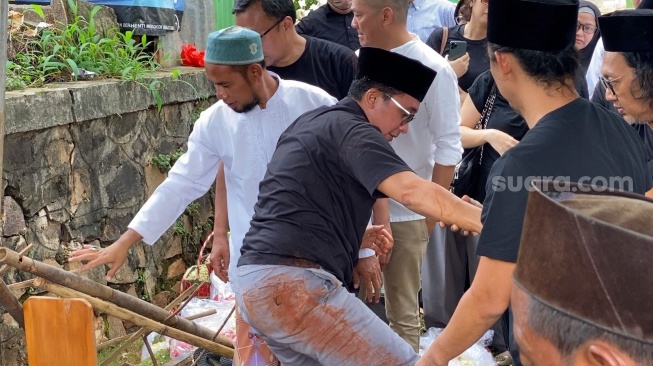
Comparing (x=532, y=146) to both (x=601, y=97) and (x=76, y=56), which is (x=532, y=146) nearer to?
(x=601, y=97)

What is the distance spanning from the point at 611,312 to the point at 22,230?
4001 mm

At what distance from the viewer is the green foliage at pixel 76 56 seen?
5191 millimetres

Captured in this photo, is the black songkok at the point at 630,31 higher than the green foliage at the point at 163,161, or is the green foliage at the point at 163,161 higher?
the black songkok at the point at 630,31

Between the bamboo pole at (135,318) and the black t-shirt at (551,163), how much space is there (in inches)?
59.7

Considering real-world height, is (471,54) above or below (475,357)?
above

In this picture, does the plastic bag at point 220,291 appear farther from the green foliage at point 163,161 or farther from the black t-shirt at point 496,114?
the black t-shirt at point 496,114

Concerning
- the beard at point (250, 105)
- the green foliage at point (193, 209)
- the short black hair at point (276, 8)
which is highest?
the short black hair at point (276, 8)

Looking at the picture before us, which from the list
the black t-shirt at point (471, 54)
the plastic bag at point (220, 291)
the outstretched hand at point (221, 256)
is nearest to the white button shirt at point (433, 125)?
the outstretched hand at point (221, 256)

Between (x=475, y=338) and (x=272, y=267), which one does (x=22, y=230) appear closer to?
(x=272, y=267)

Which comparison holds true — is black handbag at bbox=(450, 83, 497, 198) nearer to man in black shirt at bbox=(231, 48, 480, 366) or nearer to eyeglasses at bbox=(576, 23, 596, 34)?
eyeglasses at bbox=(576, 23, 596, 34)

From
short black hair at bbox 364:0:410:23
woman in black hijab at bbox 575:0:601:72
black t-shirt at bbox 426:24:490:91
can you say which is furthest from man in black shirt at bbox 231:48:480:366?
woman in black hijab at bbox 575:0:601:72

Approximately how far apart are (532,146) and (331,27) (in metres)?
3.44

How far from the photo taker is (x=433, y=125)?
4.20 m
